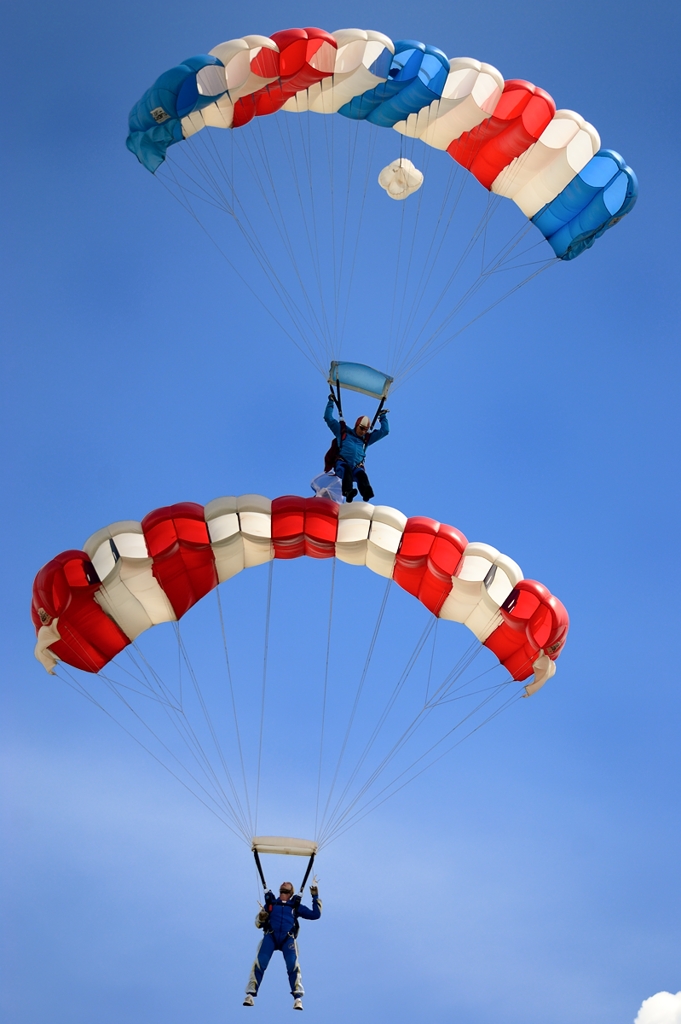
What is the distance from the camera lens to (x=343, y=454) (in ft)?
43.4

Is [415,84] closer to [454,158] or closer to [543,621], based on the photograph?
[454,158]

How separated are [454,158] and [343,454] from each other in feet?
13.3

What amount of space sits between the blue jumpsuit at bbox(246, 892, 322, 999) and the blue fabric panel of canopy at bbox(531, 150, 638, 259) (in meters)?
7.96

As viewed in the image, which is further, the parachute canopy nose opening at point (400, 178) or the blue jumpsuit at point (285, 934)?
the parachute canopy nose opening at point (400, 178)

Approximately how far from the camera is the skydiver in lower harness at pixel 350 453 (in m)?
13.2

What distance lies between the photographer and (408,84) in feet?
→ 44.0

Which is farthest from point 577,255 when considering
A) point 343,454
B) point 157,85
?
point 157,85

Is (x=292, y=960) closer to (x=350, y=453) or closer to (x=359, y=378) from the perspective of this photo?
(x=350, y=453)

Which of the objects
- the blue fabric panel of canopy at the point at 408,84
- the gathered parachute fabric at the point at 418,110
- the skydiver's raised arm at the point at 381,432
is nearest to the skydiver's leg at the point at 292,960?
the skydiver's raised arm at the point at 381,432

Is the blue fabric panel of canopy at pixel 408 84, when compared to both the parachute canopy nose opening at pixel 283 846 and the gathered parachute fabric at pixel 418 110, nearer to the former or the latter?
the gathered parachute fabric at pixel 418 110

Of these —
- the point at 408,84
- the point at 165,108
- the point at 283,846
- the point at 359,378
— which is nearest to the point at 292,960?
the point at 283,846

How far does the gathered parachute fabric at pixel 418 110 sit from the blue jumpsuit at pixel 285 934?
25.9 ft

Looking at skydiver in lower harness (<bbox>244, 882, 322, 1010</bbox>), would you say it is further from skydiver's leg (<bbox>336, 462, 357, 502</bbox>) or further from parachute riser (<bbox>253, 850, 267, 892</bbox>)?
skydiver's leg (<bbox>336, 462, 357, 502</bbox>)

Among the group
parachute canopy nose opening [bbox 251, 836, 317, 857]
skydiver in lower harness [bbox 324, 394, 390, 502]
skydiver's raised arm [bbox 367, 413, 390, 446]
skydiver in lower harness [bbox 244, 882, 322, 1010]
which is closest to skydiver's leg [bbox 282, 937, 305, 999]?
skydiver in lower harness [bbox 244, 882, 322, 1010]
